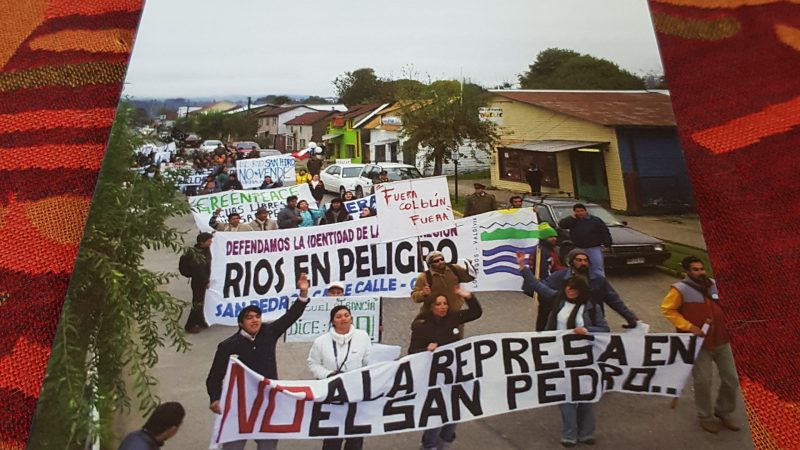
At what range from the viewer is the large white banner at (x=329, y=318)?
5434 millimetres

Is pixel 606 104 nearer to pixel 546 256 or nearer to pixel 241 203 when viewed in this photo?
pixel 546 256

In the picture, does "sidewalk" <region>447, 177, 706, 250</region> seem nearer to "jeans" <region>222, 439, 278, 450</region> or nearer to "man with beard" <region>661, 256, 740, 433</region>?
"man with beard" <region>661, 256, 740, 433</region>

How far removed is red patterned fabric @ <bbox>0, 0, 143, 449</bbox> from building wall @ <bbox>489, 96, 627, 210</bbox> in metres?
10.5

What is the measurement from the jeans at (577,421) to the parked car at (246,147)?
8465 mm

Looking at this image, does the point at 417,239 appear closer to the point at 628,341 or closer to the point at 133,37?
the point at 628,341

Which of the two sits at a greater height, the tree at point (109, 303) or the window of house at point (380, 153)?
the window of house at point (380, 153)

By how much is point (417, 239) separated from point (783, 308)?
5459 millimetres

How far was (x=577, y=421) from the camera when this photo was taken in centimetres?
449

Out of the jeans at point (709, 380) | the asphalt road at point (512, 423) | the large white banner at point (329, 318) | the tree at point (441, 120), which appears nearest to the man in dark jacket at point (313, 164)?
the tree at point (441, 120)

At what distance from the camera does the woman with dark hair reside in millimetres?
4398

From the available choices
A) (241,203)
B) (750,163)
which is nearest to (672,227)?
(241,203)

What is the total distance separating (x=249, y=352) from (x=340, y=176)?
12.0 meters

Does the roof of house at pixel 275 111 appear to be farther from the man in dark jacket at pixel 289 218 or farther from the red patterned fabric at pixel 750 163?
the red patterned fabric at pixel 750 163

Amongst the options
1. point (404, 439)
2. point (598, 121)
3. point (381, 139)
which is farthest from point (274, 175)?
point (404, 439)
